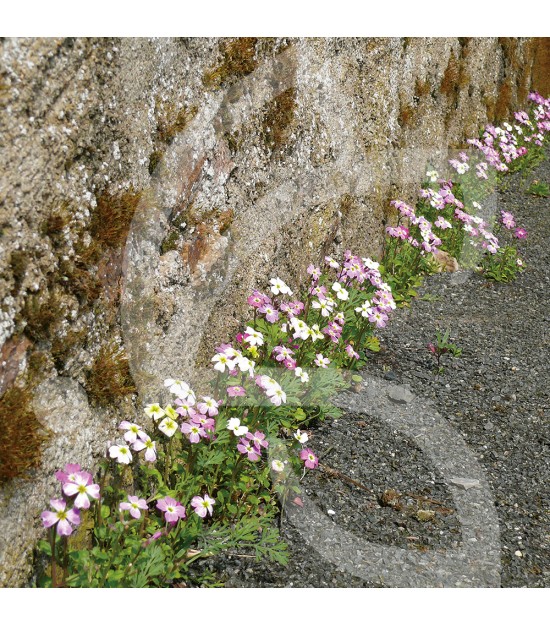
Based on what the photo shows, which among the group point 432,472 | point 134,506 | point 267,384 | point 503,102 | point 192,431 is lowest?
point 432,472

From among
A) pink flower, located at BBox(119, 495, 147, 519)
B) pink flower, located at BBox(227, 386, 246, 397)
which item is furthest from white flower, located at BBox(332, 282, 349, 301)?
pink flower, located at BBox(119, 495, 147, 519)

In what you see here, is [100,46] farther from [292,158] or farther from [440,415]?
[440,415]

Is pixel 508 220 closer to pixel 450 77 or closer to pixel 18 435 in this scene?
pixel 450 77

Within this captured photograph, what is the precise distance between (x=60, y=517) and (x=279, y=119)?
10.9 ft

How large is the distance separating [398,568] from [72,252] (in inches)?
93.6

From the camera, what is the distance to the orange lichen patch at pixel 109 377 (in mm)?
3104

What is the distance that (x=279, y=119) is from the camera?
4.71 metres

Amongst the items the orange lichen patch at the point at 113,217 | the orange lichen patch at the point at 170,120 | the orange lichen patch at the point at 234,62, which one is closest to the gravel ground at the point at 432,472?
the orange lichen patch at the point at 113,217

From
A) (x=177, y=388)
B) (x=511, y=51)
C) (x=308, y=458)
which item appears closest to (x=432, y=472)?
(x=308, y=458)

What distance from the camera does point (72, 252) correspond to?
2914 millimetres

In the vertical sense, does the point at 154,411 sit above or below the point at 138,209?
below

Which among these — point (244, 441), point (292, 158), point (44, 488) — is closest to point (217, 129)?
point (292, 158)

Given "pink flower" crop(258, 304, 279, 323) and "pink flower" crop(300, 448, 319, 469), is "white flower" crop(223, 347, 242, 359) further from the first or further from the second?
"pink flower" crop(300, 448, 319, 469)

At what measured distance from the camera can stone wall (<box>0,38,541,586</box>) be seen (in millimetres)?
2613
